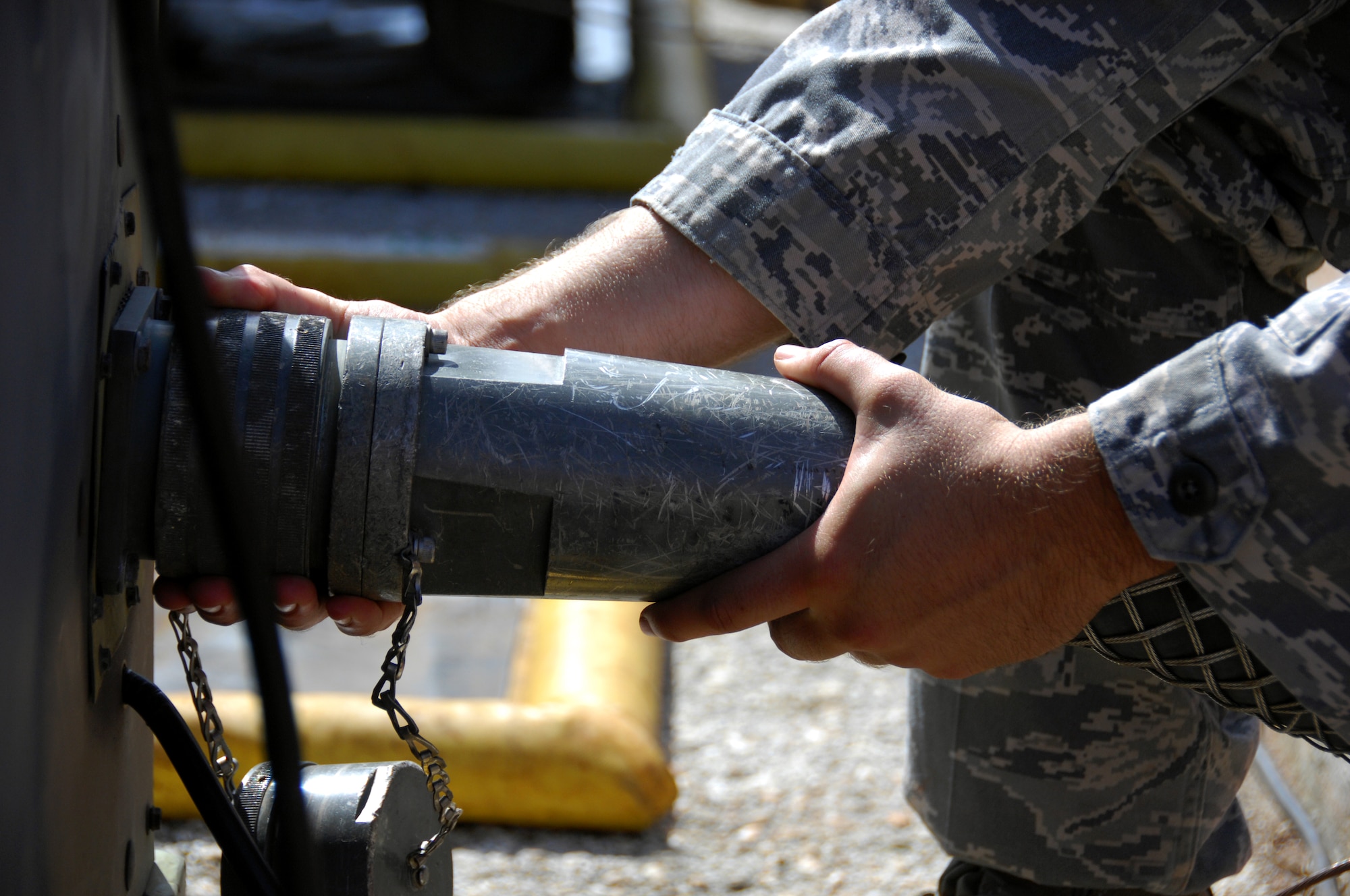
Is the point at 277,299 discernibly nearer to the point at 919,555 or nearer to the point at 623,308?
the point at 623,308

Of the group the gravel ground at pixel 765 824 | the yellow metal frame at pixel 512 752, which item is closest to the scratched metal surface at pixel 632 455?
the gravel ground at pixel 765 824

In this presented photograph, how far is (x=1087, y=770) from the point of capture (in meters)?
1.44

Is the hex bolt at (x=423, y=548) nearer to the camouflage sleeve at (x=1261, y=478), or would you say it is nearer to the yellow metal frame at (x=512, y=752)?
the camouflage sleeve at (x=1261, y=478)

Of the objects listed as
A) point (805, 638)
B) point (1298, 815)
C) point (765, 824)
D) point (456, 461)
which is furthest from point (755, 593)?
point (765, 824)

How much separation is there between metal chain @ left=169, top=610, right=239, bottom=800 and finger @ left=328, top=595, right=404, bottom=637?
0.35ft

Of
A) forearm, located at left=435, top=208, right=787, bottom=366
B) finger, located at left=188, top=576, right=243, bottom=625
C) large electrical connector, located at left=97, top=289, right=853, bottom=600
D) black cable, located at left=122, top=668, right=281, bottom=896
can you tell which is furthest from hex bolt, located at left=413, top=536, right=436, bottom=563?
forearm, located at left=435, top=208, right=787, bottom=366

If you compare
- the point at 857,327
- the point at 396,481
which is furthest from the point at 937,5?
the point at 396,481

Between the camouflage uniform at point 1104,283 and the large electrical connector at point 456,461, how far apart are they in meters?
0.23

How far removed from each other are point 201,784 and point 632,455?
14.8 inches

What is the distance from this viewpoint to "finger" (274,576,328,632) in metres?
0.85

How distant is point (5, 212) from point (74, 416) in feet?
0.42

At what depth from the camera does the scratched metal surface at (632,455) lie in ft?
2.78

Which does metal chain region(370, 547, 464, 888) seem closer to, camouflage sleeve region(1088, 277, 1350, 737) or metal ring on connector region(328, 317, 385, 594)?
metal ring on connector region(328, 317, 385, 594)

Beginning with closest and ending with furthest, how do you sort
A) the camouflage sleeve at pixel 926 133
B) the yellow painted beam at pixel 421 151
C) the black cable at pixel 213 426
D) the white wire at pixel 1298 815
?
the black cable at pixel 213 426 → the camouflage sleeve at pixel 926 133 → the white wire at pixel 1298 815 → the yellow painted beam at pixel 421 151
